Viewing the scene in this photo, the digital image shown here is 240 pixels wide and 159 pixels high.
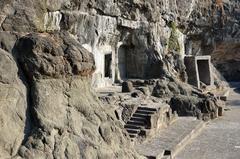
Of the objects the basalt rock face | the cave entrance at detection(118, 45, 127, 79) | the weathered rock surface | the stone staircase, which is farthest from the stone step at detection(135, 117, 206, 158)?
the cave entrance at detection(118, 45, 127, 79)

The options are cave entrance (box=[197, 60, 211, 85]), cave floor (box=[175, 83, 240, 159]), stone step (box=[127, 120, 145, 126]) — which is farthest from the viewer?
cave entrance (box=[197, 60, 211, 85])

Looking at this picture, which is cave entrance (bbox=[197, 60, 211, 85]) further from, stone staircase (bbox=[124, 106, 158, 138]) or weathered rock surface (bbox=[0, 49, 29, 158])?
weathered rock surface (bbox=[0, 49, 29, 158])

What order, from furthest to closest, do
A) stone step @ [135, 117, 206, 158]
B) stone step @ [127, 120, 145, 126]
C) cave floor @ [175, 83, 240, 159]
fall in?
stone step @ [127, 120, 145, 126]
cave floor @ [175, 83, 240, 159]
stone step @ [135, 117, 206, 158]

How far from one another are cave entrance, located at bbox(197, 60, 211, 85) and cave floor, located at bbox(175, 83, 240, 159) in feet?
23.1

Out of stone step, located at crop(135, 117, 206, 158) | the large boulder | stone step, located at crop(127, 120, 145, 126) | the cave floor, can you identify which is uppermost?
the large boulder

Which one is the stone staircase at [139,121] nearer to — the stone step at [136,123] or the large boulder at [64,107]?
the stone step at [136,123]

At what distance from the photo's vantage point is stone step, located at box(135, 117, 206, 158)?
10742mm

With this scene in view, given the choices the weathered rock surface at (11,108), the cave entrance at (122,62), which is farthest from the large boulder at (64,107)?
the cave entrance at (122,62)

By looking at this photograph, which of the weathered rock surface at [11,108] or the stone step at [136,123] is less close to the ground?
the weathered rock surface at [11,108]

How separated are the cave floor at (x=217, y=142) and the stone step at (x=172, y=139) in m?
0.19

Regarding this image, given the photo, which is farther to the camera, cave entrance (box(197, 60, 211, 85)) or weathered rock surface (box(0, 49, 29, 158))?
cave entrance (box(197, 60, 211, 85))

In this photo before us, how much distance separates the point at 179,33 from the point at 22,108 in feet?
63.5

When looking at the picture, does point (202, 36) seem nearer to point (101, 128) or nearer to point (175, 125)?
point (175, 125)

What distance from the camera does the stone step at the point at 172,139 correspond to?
1074 centimetres
